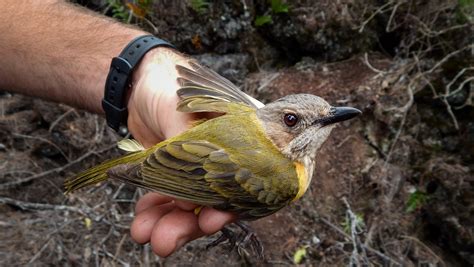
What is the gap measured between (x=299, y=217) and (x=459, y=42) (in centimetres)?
240

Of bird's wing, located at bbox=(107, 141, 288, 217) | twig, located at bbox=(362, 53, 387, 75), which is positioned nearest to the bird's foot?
bird's wing, located at bbox=(107, 141, 288, 217)

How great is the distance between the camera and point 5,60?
11.9 ft

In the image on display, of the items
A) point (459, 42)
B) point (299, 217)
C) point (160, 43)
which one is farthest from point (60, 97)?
point (459, 42)

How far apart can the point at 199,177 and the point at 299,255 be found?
188 centimetres

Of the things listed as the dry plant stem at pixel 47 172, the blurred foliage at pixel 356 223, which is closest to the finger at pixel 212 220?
the blurred foliage at pixel 356 223

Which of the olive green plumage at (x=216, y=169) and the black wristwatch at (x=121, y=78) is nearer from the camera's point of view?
the olive green plumage at (x=216, y=169)

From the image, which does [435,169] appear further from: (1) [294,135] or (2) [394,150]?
(1) [294,135]

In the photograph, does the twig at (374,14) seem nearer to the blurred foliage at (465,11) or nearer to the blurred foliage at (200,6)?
the blurred foliage at (465,11)

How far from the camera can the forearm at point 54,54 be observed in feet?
11.8

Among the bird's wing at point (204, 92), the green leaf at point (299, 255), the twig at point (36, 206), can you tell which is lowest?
the twig at point (36, 206)

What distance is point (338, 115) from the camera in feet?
9.53

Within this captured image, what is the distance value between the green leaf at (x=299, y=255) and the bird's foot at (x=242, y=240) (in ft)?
1.38

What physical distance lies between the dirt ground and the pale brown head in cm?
139

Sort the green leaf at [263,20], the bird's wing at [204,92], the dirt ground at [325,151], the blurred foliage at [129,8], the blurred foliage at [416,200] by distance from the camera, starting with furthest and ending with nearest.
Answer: the green leaf at [263,20]
the blurred foliage at [129,8]
the blurred foliage at [416,200]
the dirt ground at [325,151]
the bird's wing at [204,92]
